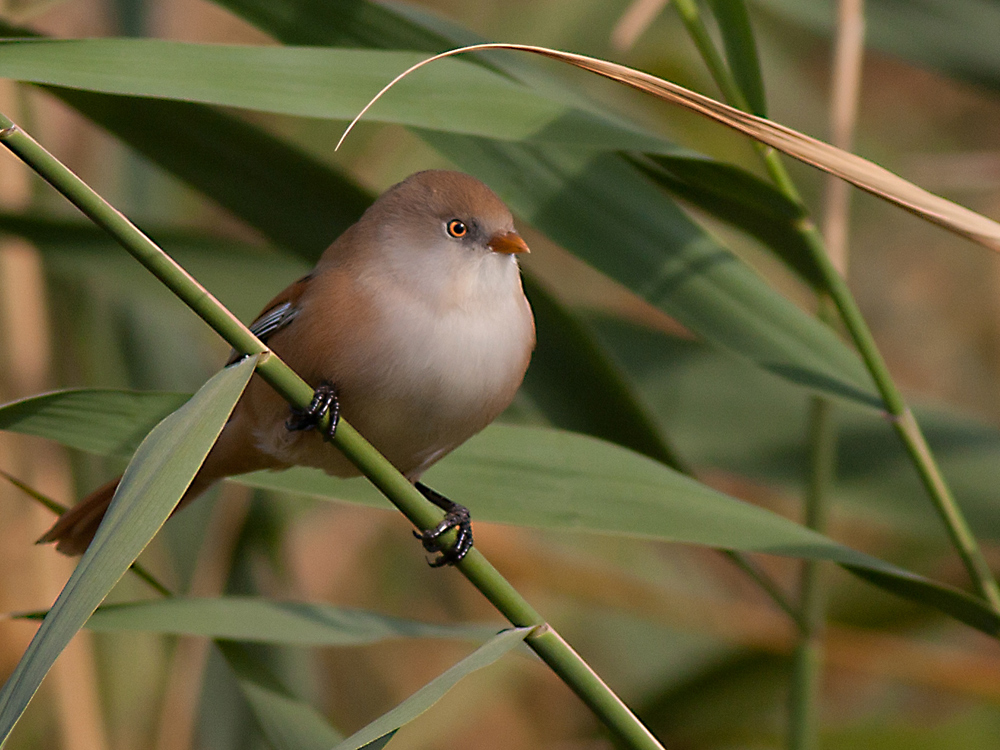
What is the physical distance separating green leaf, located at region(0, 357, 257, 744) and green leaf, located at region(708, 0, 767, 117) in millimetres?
806

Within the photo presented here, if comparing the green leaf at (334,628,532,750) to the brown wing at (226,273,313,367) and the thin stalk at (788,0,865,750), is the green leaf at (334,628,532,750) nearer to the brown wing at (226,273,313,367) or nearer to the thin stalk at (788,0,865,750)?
the brown wing at (226,273,313,367)

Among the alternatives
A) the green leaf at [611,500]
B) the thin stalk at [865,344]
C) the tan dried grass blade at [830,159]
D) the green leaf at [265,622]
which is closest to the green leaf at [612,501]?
the green leaf at [611,500]

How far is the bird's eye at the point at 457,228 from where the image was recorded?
1.52m

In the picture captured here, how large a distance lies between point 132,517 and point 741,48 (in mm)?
1000

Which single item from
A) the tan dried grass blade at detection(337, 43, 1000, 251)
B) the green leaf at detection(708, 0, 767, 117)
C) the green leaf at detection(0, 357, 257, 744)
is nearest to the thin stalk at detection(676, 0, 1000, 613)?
the green leaf at detection(708, 0, 767, 117)

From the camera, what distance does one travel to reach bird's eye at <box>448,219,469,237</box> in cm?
152

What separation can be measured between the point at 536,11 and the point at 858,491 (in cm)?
207

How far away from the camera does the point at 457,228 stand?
152 cm

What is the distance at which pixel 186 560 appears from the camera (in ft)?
7.32

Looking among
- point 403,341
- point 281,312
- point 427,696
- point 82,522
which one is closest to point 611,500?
point 403,341

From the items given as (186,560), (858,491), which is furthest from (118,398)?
(858,491)

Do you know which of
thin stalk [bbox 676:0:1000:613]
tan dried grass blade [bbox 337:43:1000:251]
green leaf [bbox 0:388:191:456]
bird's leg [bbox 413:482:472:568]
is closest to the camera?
tan dried grass blade [bbox 337:43:1000:251]

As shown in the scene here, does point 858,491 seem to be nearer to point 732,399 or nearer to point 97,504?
point 732,399

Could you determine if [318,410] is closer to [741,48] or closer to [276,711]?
[276,711]
